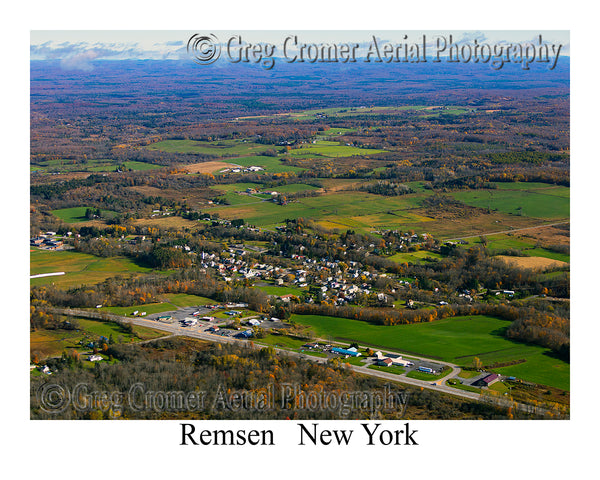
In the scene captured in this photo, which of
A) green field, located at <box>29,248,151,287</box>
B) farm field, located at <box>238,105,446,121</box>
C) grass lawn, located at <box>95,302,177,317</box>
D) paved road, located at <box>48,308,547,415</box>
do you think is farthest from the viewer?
farm field, located at <box>238,105,446,121</box>

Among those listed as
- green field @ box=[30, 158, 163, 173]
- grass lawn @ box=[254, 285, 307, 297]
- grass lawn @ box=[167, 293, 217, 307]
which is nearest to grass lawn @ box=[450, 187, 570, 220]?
grass lawn @ box=[254, 285, 307, 297]

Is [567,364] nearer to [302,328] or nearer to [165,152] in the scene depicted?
[302,328]

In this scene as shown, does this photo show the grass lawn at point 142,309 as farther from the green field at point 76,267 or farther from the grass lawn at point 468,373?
the grass lawn at point 468,373

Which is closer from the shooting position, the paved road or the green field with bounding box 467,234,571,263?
the paved road

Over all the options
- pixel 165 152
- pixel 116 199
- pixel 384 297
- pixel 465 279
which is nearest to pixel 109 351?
pixel 384 297

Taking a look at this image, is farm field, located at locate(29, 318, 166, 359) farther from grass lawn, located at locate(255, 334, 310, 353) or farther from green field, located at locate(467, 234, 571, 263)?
green field, located at locate(467, 234, 571, 263)

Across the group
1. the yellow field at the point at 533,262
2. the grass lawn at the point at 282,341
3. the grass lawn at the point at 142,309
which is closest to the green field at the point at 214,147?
the yellow field at the point at 533,262
